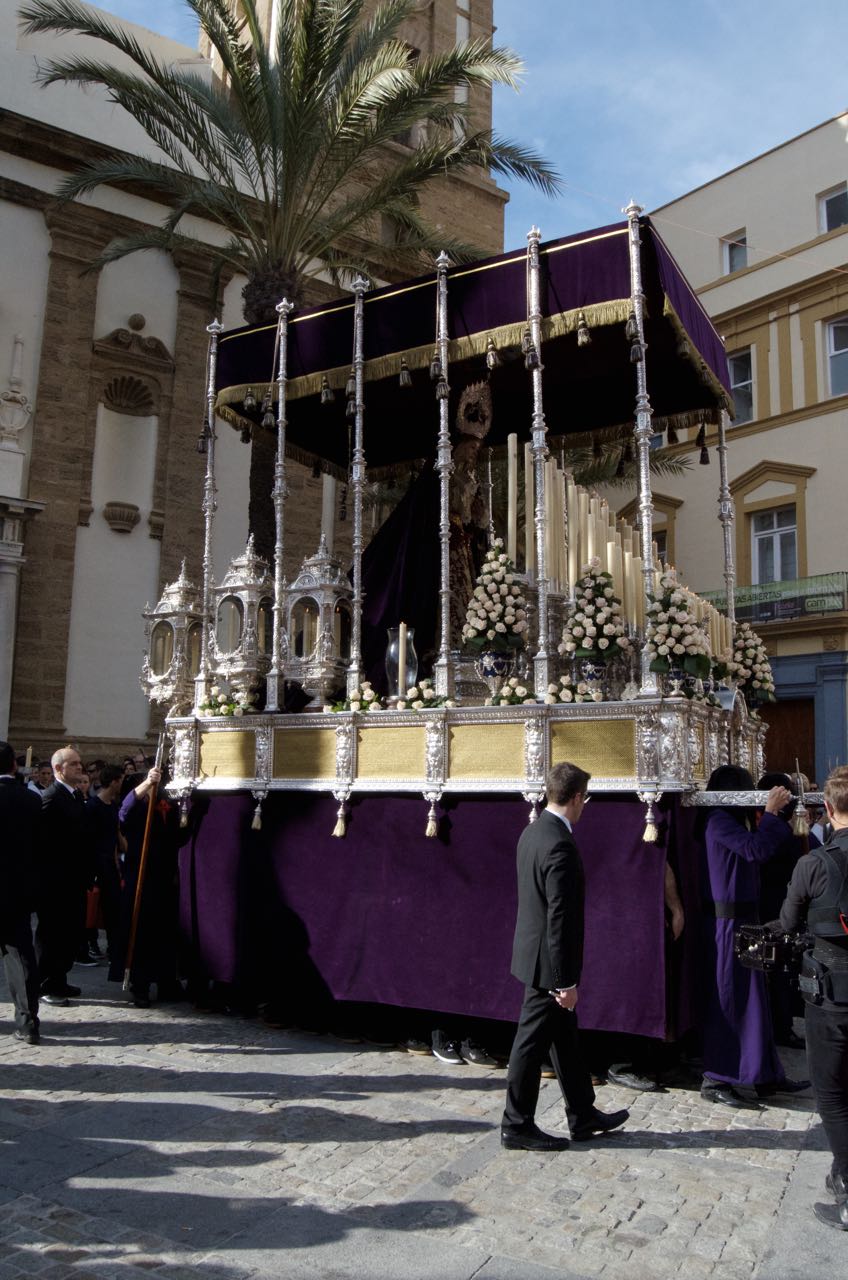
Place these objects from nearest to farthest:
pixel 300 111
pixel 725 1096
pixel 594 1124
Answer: pixel 594 1124, pixel 725 1096, pixel 300 111

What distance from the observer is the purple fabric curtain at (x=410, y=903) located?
605 centimetres

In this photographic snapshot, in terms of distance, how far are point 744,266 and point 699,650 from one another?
22.8m

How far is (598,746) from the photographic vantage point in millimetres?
6355

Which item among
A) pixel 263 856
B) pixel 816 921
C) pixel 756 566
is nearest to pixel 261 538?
pixel 263 856

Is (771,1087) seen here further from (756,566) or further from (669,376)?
(756,566)

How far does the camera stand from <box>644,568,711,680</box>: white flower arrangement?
6219 millimetres

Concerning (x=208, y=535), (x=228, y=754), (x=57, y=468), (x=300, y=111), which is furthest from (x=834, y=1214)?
(x=57, y=468)

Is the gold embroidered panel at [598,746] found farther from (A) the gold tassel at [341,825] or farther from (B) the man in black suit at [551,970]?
(A) the gold tassel at [341,825]

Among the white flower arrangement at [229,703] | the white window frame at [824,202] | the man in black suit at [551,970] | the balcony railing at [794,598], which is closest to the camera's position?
the man in black suit at [551,970]

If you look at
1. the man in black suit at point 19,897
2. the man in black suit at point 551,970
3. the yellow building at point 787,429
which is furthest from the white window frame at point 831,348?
the man in black suit at point 19,897

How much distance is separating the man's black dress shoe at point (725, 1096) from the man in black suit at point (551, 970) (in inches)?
35.9

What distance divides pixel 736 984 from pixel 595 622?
234 centimetres

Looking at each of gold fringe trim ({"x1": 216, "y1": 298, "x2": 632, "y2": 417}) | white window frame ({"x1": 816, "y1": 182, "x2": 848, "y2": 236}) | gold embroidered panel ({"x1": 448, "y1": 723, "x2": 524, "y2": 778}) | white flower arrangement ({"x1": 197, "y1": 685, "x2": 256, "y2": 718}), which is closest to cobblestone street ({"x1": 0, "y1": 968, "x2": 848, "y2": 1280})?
gold embroidered panel ({"x1": 448, "y1": 723, "x2": 524, "y2": 778})

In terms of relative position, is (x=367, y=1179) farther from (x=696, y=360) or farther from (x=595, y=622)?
(x=696, y=360)
